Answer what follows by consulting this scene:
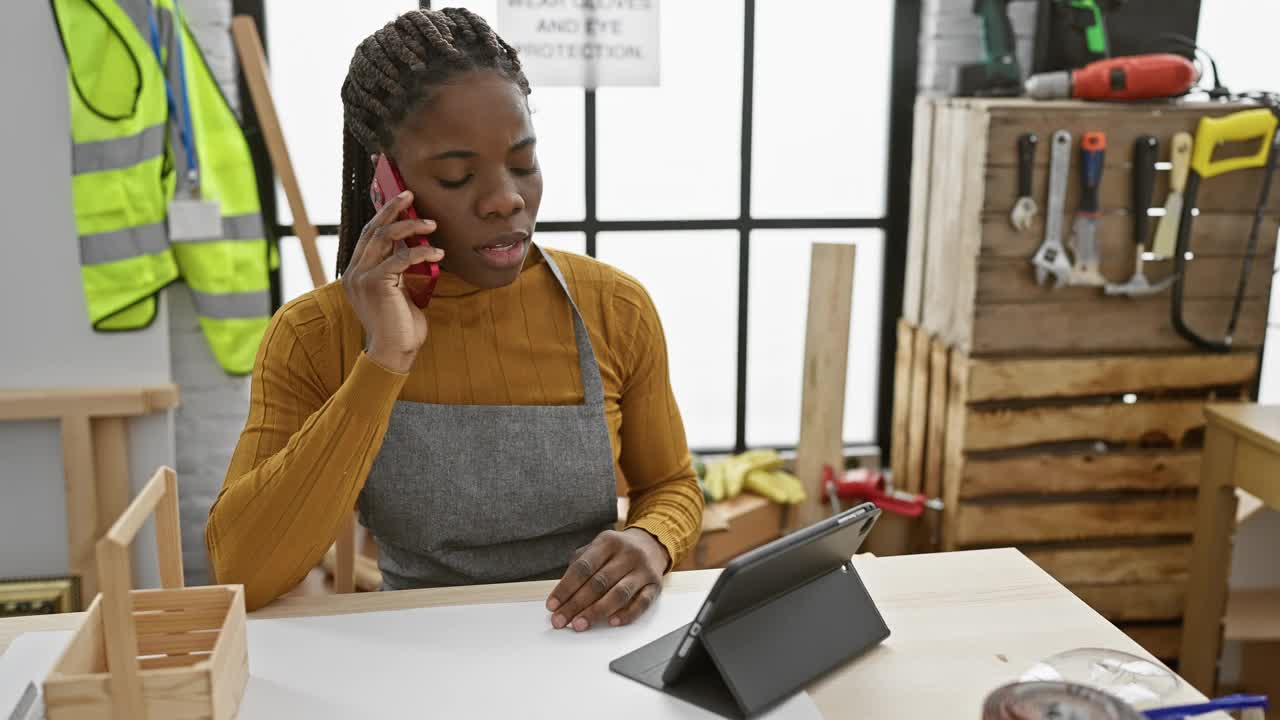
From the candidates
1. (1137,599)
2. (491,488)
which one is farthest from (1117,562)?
(491,488)

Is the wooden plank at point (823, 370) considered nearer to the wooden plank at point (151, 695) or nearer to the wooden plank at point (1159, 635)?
the wooden plank at point (1159, 635)

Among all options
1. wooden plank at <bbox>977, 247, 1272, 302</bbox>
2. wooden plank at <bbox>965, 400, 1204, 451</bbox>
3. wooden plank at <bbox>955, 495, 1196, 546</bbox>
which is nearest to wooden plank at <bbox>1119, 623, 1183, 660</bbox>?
wooden plank at <bbox>955, 495, 1196, 546</bbox>

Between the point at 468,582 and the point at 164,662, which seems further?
the point at 468,582

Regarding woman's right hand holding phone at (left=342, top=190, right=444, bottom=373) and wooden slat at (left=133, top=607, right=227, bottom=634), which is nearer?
wooden slat at (left=133, top=607, right=227, bottom=634)

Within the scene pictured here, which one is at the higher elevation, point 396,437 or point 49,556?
point 396,437

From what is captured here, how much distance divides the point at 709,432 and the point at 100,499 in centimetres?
142

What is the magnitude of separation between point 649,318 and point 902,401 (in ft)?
4.79

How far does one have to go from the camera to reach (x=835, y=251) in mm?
2551

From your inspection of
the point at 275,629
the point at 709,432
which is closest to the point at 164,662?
the point at 275,629

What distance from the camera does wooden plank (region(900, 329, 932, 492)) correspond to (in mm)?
2652

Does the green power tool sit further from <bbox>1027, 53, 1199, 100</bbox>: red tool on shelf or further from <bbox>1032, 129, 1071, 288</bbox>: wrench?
<bbox>1032, 129, 1071, 288</bbox>: wrench

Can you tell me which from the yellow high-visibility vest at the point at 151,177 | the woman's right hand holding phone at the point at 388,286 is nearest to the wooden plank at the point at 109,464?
the yellow high-visibility vest at the point at 151,177

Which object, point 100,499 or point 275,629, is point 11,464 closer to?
point 100,499

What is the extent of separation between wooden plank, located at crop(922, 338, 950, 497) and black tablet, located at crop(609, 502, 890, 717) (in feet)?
4.99
